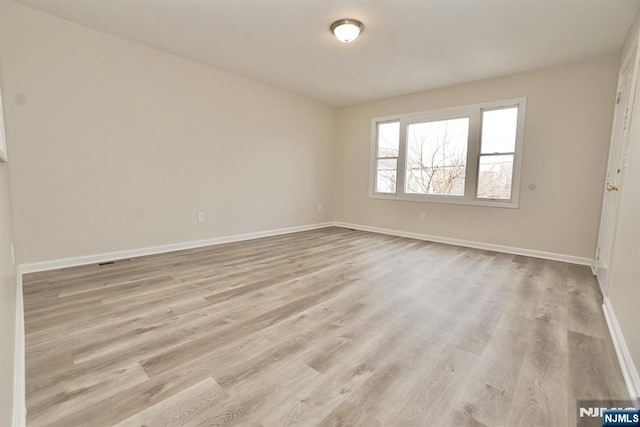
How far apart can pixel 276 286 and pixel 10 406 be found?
5.93ft

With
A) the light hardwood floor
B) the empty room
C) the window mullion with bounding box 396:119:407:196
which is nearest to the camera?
the light hardwood floor

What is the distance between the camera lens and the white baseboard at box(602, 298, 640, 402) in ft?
4.41

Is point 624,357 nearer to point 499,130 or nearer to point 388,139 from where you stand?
point 499,130

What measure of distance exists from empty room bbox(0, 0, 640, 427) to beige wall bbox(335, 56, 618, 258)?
0.02 meters

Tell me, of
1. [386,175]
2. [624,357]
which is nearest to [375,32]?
[386,175]

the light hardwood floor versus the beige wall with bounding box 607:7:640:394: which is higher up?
the beige wall with bounding box 607:7:640:394

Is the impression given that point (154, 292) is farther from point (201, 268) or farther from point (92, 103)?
point (92, 103)

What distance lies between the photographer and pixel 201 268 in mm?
3178

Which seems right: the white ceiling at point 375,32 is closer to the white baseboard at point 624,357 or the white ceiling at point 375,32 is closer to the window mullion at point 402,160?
the window mullion at point 402,160

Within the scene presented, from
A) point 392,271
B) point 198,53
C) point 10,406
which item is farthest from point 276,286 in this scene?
point 198,53

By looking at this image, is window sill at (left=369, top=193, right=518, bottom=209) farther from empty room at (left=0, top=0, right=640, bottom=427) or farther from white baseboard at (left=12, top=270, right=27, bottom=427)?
white baseboard at (left=12, top=270, right=27, bottom=427)

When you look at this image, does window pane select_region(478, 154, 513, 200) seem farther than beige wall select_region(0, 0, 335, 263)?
Yes

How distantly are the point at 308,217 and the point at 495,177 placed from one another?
3.34 metres

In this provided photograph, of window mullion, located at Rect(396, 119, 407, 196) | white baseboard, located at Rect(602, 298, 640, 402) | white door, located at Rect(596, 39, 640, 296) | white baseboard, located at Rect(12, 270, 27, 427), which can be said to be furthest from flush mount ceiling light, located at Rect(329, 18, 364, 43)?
white baseboard, located at Rect(12, 270, 27, 427)
